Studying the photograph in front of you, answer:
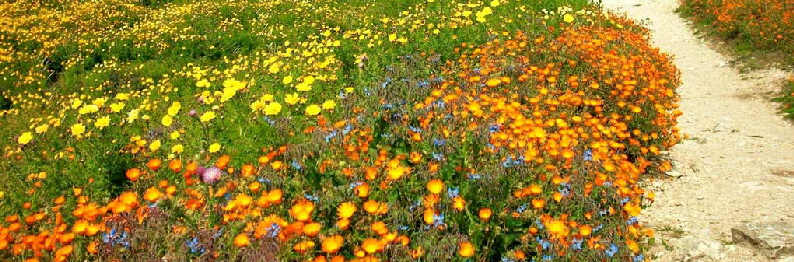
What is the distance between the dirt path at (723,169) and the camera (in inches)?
177

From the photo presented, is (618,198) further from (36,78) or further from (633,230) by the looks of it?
(36,78)

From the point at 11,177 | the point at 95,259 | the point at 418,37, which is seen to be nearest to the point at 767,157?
the point at 418,37

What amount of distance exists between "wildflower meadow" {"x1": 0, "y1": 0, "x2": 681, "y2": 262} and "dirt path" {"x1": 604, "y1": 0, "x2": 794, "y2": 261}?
43 cm

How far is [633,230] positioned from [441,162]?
158 cm

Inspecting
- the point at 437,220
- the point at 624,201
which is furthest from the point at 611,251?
the point at 437,220

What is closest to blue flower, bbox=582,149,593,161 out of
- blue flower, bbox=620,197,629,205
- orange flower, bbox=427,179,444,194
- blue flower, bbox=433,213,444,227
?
blue flower, bbox=620,197,629,205

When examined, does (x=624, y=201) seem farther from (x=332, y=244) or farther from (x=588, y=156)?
(x=332, y=244)

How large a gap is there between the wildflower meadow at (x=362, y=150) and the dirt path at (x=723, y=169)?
0.43m

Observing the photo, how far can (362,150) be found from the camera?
4.61 metres

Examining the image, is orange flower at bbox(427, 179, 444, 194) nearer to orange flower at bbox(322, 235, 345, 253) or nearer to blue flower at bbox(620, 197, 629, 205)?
orange flower at bbox(322, 235, 345, 253)

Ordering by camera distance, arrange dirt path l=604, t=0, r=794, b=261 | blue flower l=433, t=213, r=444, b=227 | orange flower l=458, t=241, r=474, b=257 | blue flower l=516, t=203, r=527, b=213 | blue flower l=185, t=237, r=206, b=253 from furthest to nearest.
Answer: dirt path l=604, t=0, r=794, b=261
blue flower l=516, t=203, r=527, b=213
blue flower l=433, t=213, r=444, b=227
blue flower l=185, t=237, r=206, b=253
orange flower l=458, t=241, r=474, b=257

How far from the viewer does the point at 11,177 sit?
625 cm

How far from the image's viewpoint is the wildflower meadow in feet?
11.1

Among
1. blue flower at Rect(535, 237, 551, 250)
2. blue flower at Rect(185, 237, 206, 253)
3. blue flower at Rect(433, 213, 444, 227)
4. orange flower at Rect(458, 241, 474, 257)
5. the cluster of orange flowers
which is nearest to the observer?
orange flower at Rect(458, 241, 474, 257)
